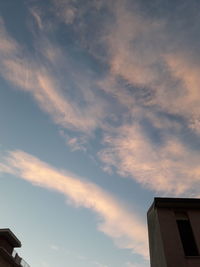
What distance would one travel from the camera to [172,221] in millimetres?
12281

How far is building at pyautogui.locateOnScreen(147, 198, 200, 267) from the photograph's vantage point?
10.7 metres

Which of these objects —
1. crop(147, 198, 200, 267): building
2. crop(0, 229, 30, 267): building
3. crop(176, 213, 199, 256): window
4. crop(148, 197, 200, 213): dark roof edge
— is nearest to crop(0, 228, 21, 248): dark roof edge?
crop(0, 229, 30, 267): building

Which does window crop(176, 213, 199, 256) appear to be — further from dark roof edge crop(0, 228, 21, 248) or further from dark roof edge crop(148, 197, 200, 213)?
dark roof edge crop(0, 228, 21, 248)

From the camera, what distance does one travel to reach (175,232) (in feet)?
38.5

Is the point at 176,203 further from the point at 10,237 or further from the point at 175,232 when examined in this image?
the point at 10,237

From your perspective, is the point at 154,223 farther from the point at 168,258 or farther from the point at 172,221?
the point at 168,258

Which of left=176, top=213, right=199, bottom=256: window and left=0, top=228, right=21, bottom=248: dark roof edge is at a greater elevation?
left=0, top=228, right=21, bottom=248: dark roof edge

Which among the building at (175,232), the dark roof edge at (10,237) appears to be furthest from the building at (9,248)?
the building at (175,232)

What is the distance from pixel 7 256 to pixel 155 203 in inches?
593

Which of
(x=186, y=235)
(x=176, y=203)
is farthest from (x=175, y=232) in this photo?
(x=176, y=203)

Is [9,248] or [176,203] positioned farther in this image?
[9,248]

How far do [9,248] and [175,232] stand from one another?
59.2 ft

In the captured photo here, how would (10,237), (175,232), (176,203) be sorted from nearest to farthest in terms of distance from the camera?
(175,232) < (176,203) < (10,237)

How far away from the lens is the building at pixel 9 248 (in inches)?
762
